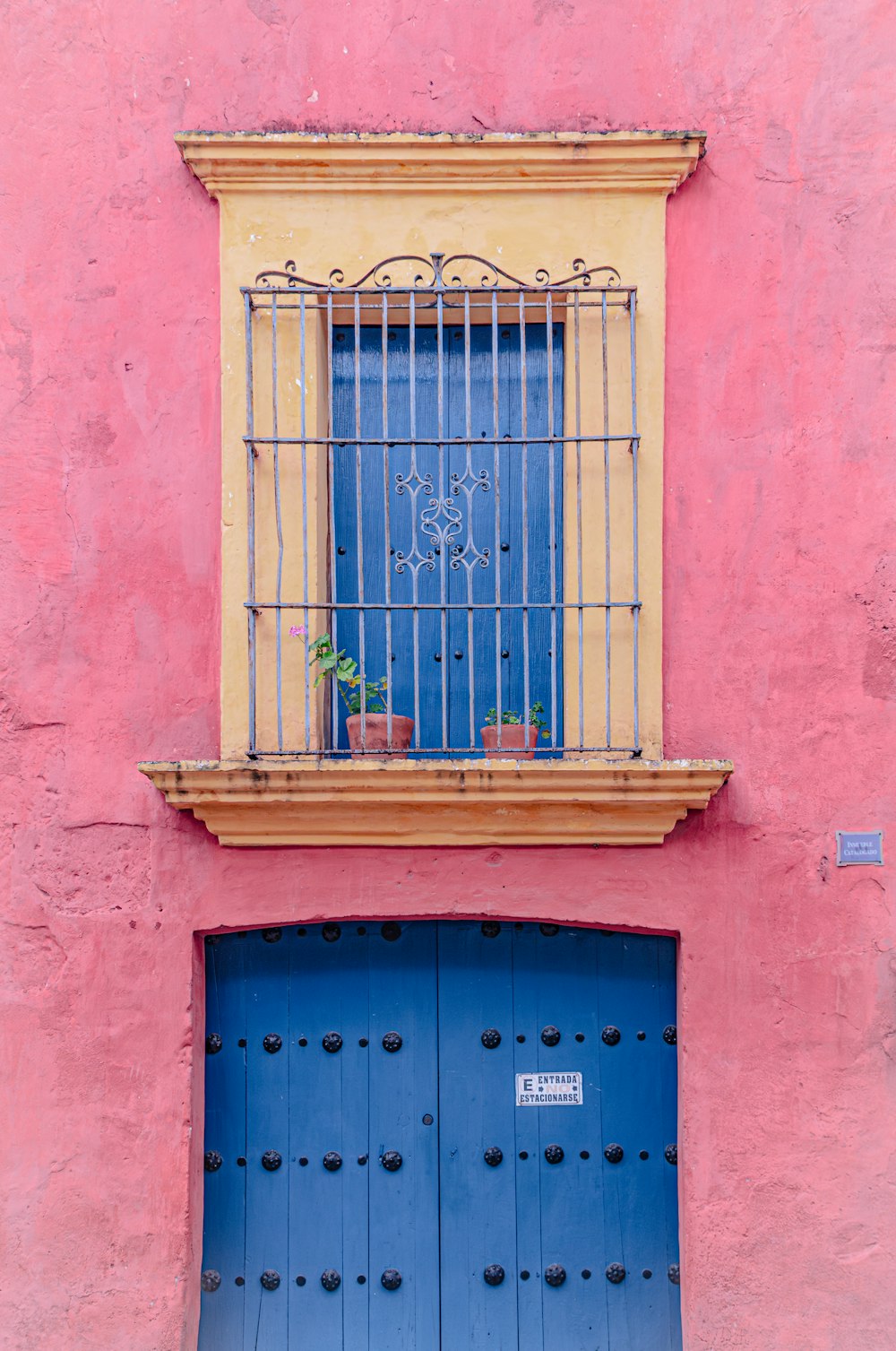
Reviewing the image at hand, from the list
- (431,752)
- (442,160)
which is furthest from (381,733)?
(442,160)

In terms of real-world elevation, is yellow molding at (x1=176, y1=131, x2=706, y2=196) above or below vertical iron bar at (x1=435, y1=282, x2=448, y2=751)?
above

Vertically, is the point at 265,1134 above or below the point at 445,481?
below

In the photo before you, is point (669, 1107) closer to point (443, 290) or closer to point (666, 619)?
point (666, 619)

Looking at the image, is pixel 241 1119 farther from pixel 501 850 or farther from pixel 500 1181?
pixel 501 850

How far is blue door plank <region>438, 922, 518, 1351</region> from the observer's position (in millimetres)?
3873

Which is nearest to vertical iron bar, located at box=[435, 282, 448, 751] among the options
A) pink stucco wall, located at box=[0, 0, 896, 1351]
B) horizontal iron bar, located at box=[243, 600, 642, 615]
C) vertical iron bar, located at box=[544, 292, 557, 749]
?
horizontal iron bar, located at box=[243, 600, 642, 615]

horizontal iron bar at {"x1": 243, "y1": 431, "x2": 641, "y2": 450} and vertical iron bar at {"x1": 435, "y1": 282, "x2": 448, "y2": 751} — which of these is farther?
vertical iron bar at {"x1": 435, "y1": 282, "x2": 448, "y2": 751}

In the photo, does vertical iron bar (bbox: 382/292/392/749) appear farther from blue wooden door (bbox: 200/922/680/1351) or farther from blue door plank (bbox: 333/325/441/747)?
blue wooden door (bbox: 200/922/680/1351)

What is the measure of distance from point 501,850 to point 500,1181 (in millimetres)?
1028

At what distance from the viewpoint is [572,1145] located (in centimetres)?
394

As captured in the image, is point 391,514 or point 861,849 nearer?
point 861,849

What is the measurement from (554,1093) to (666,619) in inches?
59.6

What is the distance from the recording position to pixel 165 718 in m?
3.92

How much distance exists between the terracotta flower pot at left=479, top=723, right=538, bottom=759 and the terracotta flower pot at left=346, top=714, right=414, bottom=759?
0.79 ft
